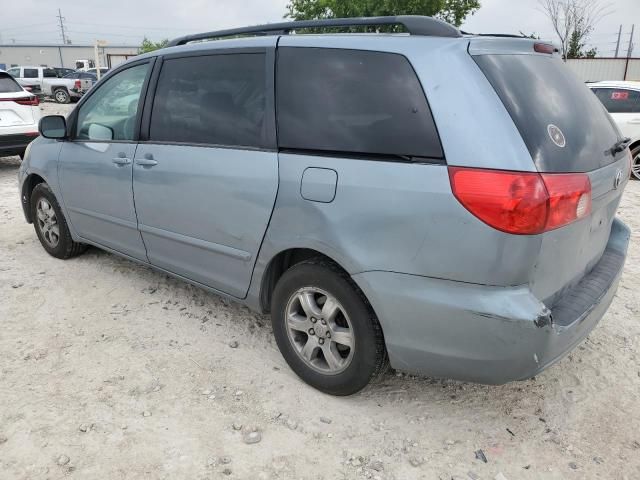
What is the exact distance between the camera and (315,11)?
17.8 metres

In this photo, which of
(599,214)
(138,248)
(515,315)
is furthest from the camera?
(138,248)

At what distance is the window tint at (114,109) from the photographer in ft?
11.5

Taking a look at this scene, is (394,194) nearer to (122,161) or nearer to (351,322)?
(351,322)

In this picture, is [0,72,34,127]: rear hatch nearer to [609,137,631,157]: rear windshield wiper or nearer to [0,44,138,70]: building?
[609,137,631,157]: rear windshield wiper

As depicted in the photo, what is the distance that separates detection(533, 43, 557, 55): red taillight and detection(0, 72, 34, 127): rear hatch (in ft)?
26.8

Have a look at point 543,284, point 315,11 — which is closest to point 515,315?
point 543,284

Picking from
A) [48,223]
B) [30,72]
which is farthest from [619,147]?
[30,72]

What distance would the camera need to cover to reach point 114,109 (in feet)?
12.3

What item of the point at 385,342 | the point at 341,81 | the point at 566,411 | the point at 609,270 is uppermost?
the point at 341,81

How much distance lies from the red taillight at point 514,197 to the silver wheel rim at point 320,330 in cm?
81

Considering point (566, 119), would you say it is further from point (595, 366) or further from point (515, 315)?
point (595, 366)

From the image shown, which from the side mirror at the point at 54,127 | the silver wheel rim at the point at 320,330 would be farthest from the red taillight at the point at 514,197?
the side mirror at the point at 54,127

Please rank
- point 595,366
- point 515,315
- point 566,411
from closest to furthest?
1. point 515,315
2. point 566,411
3. point 595,366

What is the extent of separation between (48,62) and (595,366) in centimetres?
8285
